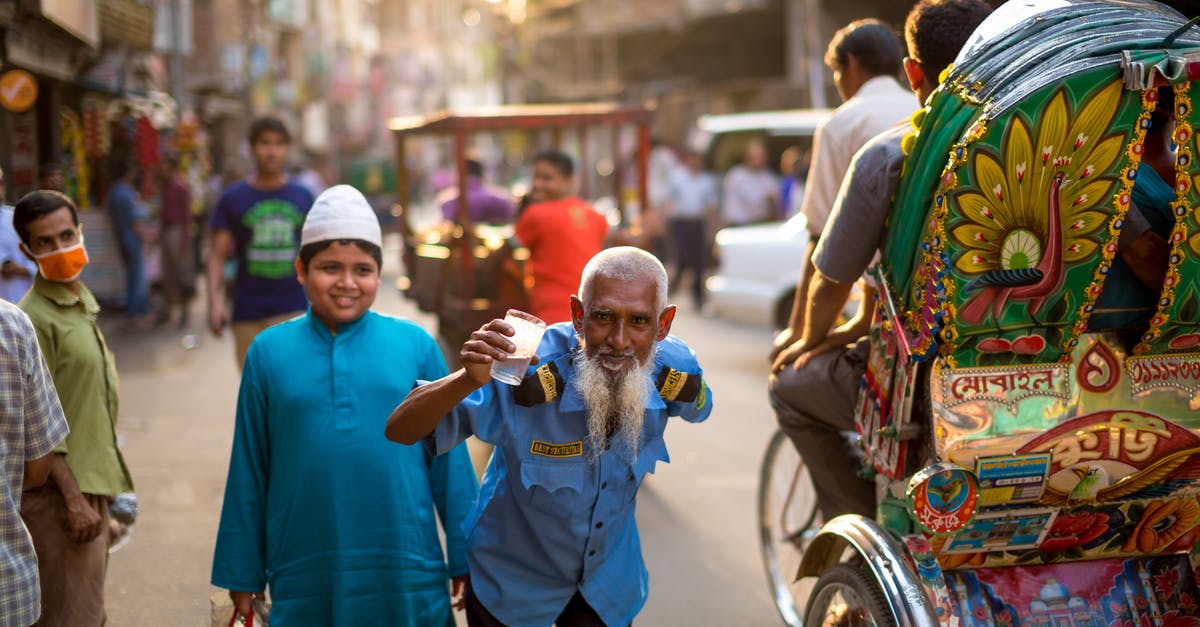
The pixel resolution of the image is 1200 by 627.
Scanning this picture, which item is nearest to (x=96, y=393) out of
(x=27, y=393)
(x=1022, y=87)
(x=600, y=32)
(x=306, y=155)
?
(x=27, y=393)

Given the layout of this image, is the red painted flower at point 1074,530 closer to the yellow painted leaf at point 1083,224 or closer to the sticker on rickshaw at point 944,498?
the sticker on rickshaw at point 944,498

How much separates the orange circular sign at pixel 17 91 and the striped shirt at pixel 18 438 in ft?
29.0

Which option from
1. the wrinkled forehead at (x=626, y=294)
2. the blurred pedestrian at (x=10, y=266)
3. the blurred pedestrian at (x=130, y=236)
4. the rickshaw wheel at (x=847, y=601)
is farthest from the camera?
the blurred pedestrian at (x=130, y=236)

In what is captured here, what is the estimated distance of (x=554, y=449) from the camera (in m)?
2.94

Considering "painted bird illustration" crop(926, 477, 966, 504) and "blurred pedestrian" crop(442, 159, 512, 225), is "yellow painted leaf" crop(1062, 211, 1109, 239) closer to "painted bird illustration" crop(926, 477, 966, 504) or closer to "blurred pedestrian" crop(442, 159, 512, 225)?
"painted bird illustration" crop(926, 477, 966, 504)

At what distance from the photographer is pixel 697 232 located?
15.7 meters

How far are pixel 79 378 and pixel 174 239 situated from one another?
36.4 ft

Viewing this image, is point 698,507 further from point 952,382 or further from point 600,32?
point 600,32

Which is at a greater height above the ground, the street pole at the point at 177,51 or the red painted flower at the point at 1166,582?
the street pole at the point at 177,51

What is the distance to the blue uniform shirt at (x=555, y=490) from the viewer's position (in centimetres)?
290

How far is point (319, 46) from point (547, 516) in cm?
4445

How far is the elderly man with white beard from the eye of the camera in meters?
2.83

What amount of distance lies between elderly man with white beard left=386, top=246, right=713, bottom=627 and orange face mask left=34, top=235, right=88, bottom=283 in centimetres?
159

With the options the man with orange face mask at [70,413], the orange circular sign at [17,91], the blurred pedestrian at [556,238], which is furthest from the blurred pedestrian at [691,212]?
the man with orange face mask at [70,413]
